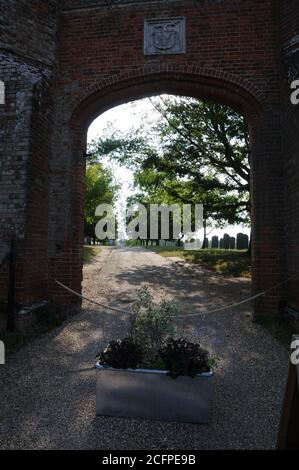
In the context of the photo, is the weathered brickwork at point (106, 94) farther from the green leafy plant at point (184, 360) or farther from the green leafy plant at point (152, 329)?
the green leafy plant at point (184, 360)

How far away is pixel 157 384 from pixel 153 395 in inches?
4.6

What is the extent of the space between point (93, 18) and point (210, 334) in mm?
6698

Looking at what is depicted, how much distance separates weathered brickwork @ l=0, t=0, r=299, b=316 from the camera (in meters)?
5.55

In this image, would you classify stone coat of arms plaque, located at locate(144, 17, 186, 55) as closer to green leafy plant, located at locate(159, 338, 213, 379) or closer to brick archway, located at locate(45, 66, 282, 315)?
brick archway, located at locate(45, 66, 282, 315)

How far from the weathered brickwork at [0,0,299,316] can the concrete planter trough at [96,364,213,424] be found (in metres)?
2.96

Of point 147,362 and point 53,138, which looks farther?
point 53,138

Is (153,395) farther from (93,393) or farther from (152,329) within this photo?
(93,393)

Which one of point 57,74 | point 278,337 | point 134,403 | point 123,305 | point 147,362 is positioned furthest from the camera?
point 123,305

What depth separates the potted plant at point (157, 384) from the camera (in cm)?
283

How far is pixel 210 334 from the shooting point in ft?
17.7

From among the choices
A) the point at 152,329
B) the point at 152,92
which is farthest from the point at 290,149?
the point at 152,329

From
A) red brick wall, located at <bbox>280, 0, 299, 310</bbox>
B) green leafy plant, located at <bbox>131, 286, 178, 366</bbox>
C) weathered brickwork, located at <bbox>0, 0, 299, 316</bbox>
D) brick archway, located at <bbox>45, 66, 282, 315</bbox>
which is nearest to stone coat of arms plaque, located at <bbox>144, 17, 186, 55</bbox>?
weathered brickwork, located at <bbox>0, 0, 299, 316</bbox>
